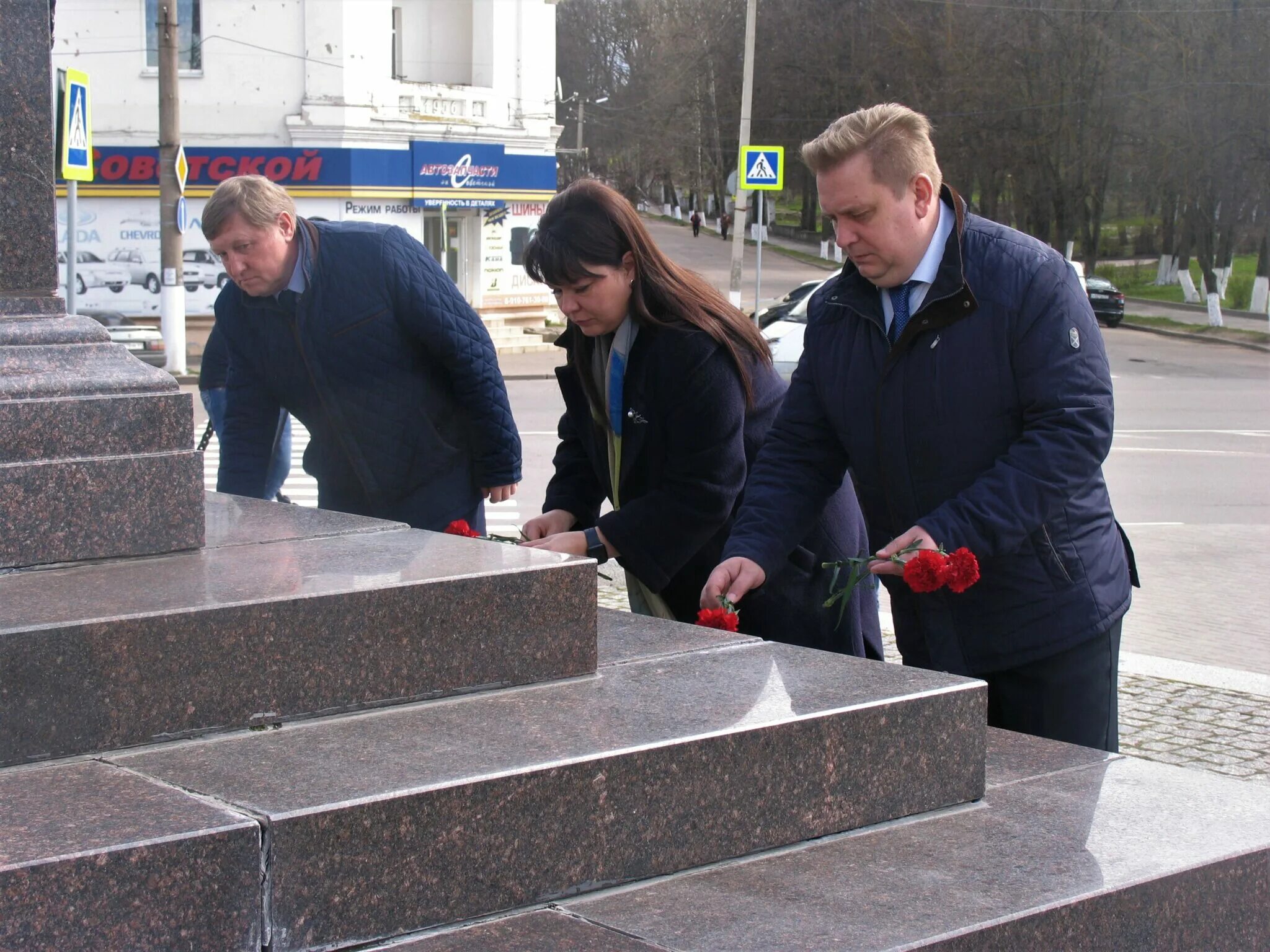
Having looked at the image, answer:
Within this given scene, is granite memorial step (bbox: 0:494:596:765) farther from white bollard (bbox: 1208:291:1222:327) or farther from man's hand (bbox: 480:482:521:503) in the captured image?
white bollard (bbox: 1208:291:1222:327)

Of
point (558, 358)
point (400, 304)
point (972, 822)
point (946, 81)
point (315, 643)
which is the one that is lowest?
point (558, 358)

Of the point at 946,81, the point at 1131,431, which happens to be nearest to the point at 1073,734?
the point at 1131,431

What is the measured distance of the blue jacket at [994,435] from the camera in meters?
3.17

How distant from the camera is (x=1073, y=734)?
347 cm

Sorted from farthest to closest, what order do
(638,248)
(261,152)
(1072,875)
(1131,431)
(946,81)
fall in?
(946,81) → (261,152) → (1131,431) → (638,248) → (1072,875)

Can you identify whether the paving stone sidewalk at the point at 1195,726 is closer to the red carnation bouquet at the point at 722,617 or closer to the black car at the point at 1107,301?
the red carnation bouquet at the point at 722,617

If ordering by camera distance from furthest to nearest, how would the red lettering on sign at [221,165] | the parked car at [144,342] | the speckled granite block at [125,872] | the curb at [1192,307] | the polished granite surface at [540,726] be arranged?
the curb at [1192,307] < the red lettering on sign at [221,165] < the parked car at [144,342] < the polished granite surface at [540,726] < the speckled granite block at [125,872]

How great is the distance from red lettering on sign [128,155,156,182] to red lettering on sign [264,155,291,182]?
179 centimetres

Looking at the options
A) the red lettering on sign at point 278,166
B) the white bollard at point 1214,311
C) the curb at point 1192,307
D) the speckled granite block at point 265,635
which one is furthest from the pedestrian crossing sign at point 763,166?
the speckled granite block at point 265,635

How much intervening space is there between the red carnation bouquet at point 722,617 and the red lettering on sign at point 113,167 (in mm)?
24443

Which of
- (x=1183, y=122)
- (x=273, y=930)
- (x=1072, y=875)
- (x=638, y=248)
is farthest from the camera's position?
(x=1183, y=122)

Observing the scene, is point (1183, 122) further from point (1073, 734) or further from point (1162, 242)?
point (1073, 734)

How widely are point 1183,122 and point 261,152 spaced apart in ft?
72.7

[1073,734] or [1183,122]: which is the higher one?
[1183,122]
